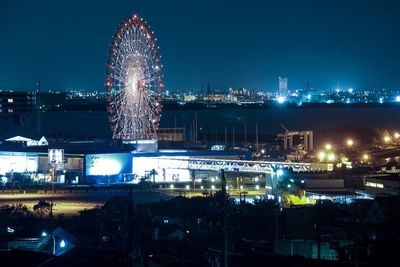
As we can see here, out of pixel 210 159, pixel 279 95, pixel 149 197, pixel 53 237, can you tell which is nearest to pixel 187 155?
pixel 210 159

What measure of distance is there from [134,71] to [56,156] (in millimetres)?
2218

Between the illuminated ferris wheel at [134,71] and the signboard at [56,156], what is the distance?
1608mm

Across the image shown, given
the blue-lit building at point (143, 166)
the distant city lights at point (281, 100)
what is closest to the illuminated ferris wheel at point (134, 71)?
the blue-lit building at point (143, 166)

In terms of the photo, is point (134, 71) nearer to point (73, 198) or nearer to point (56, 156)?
point (56, 156)

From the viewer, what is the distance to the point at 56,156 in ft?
56.5

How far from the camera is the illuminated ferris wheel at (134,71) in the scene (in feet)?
57.5

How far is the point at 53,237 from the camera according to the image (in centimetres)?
721

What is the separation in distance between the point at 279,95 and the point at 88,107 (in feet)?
67.3

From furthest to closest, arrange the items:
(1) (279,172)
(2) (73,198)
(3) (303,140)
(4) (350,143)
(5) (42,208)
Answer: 1. (3) (303,140)
2. (4) (350,143)
3. (1) (279,172)
4. (2) (73,198)
5. (5) (42,208)

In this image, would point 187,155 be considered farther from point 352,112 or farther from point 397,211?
point 352,112

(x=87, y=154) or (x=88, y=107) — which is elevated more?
(x=88, y=107)

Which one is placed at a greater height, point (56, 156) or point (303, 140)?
point (303, 140)

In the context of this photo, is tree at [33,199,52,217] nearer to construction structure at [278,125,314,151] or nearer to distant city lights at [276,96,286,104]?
construction structure at [278,125,314,151]

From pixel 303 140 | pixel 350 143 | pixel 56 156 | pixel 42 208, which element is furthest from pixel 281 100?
pixel 42 208
